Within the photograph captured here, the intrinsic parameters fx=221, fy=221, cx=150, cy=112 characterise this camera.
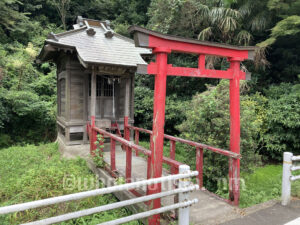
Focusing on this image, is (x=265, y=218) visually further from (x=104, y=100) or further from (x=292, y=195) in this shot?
(x=104, y=100)

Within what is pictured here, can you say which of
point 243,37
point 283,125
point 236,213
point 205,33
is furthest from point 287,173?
point 205,33

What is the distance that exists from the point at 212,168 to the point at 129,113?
4014 mm

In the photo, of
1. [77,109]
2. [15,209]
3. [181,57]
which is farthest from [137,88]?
[15,209]

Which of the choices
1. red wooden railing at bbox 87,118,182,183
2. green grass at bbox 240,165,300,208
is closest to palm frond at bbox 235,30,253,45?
green grass at bbox 240,165,300,208

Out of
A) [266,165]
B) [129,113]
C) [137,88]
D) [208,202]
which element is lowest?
[266,165]

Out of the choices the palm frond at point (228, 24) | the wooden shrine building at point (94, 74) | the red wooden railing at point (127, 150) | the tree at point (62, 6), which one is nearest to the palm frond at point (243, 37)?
the palm frond at point (228, 24)

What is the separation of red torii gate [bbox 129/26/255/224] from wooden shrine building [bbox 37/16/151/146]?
3244 millimetres

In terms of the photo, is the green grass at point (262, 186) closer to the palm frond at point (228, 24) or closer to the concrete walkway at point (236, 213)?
the concrete walkway at point (236, 213)

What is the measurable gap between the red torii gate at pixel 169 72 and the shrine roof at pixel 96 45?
3.22m

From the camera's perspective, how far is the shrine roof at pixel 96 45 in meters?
6.37

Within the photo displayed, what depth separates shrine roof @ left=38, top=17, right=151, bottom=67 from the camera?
20.9 ft

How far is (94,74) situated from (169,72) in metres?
3.88

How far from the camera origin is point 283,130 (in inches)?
357

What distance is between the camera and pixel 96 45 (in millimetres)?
7340
